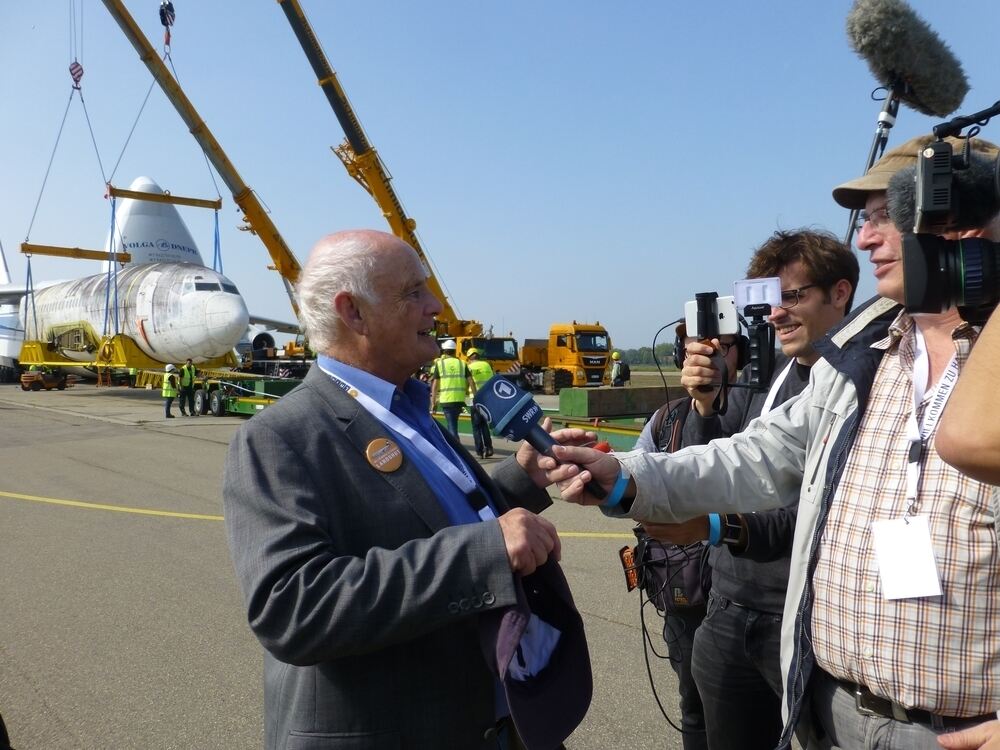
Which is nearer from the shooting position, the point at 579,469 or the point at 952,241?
the point at 952,241

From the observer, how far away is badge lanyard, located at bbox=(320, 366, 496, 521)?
5.75 ft

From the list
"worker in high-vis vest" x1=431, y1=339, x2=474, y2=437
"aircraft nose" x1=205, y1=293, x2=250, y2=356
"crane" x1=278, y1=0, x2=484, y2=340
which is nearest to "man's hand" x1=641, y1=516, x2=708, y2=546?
"worker in high-vis vest" x1=431, y1=339, x2=474, y2=437

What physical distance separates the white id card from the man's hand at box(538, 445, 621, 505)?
621mm

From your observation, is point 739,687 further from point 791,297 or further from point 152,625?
point 152,625

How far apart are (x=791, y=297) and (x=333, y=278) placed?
1753 millimetres

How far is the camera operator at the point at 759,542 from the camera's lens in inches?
88.4

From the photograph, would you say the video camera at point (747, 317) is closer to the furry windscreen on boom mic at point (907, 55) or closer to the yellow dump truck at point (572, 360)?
the furry windscreen on boom mic at point (907, 55)

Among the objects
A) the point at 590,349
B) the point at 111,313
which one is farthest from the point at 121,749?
the point at 590,349

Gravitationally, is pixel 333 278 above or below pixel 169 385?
above

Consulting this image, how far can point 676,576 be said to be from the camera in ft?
9.18

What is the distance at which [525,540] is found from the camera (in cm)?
147

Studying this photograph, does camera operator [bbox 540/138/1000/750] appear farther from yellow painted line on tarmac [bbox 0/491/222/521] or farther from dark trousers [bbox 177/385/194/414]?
dark trousers [bbox 177/385/194/414]

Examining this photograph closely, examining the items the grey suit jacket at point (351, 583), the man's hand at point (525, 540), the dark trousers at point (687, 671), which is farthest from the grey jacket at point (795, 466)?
the dark trousers at point (687, 671)

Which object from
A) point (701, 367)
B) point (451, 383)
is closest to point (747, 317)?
point (701, 367)
